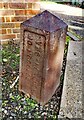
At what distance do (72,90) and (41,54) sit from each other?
2.52 ft

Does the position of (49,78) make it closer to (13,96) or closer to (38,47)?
(38,47)

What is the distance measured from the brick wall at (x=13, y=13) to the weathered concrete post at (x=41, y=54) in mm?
1492

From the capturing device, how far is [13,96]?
246cm

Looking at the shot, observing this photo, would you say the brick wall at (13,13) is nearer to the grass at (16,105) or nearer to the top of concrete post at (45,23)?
the grass at (16,105)

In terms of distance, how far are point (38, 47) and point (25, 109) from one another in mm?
715

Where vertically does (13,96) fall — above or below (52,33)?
below

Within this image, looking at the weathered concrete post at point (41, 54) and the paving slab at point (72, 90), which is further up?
the weathered concrete post at point (41, 54)

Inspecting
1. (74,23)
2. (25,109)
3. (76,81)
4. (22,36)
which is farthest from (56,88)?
(74,23)

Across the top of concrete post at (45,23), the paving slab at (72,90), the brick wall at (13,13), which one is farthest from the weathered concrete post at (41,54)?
the brick wall at (13,13)

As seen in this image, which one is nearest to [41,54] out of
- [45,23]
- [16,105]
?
[45,23]

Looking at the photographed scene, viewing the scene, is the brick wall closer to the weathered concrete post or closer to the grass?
the grass

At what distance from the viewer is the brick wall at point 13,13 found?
3484 mm

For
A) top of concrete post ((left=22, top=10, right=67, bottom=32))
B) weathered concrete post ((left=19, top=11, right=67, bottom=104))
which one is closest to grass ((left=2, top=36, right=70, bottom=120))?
weathered concrete post ((left=19, top=11, right=67, bottom=104))

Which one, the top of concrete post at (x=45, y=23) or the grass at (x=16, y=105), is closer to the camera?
the top of concrete post at (x=45, y=23)
